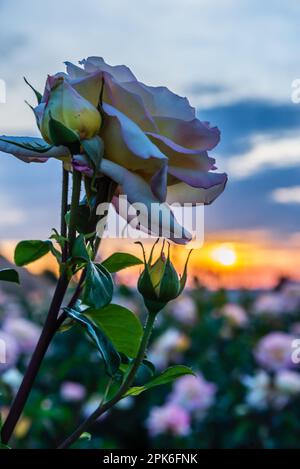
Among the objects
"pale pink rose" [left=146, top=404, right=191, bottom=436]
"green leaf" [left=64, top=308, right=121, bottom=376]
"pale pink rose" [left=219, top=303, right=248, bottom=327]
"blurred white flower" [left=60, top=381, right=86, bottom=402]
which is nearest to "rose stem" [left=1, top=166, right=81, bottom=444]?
"green leaf" [left=64, top=308, right=121, bottom=376]

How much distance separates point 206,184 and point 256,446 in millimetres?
1399

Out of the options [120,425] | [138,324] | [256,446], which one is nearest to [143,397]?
[120,425]

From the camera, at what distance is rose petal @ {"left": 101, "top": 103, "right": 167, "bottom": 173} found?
384 mm

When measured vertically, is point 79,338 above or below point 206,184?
above

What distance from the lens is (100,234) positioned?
427mm

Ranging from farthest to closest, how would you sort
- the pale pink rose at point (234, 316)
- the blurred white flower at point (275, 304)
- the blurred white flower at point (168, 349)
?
the blurred white flower at point (275, 304) → the pale pink rose at point (234, 316) → the blurred white flower at point (168, 349)

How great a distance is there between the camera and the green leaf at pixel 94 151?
38cm

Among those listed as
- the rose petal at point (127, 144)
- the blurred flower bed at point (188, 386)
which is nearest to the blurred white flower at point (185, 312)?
the blurred flower bed at point (188, 386)

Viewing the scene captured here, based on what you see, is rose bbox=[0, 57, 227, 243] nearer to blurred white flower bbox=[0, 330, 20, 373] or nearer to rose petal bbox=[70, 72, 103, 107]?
rose petal bbox=[70, 72, 103, 107]

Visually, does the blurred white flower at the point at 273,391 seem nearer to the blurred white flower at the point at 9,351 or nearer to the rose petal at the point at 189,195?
the blurred white flower at the point at 9,351

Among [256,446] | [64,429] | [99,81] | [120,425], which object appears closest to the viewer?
[99,81]

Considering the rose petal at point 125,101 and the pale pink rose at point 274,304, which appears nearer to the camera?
the rose petal at point 125,101

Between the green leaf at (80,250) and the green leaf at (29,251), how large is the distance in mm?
75

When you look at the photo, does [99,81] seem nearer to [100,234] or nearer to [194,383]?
[100,234]
